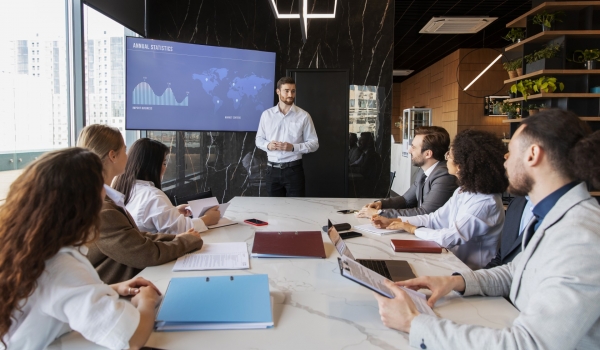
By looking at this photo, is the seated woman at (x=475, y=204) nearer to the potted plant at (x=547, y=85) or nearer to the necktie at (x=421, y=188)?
the necktie at (x=421, y=188)

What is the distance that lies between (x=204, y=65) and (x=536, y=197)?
4.25 meters

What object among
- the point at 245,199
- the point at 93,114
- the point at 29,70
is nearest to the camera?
the point at 29,70

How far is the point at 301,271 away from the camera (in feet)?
5.18

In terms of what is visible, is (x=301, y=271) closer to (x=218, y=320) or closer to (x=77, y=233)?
(x=218, y=320)

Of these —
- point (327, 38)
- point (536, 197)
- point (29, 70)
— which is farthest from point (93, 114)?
point (536, 197)

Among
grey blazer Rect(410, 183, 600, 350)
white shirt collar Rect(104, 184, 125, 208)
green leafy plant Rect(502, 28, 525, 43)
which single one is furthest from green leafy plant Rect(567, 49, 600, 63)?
white shirt collar Rect(104, 184, 125, 208)

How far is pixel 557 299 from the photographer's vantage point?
943 mm

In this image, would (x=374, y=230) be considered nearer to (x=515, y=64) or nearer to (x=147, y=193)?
(x=147, y=193)

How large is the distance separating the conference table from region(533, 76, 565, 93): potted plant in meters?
3.78

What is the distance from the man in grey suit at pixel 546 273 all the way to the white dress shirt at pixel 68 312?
2.08ft

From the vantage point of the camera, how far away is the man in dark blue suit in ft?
6.83

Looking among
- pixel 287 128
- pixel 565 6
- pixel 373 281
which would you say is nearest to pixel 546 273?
pixel 373 281

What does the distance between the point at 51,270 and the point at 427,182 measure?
2395 mm

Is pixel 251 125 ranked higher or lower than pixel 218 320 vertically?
higher
